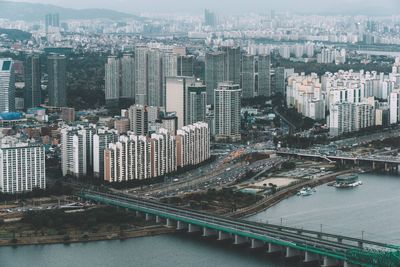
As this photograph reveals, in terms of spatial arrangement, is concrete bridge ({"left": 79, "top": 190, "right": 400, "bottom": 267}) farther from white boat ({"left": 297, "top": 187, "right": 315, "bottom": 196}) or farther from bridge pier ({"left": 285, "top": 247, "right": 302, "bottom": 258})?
white boat ({"left": 297, "top": 187, "right": 315, "bottom": 196})

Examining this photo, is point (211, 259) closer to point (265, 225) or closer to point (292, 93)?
point (265, 225)

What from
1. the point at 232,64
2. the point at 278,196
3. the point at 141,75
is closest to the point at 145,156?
the point at 278,196

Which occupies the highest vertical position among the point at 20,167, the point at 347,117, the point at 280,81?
the point at 280,81

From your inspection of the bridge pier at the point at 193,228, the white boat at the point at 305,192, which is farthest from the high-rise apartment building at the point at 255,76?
the bridge pier at the point at 193,228

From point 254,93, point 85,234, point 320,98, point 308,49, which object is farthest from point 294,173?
point 308,49

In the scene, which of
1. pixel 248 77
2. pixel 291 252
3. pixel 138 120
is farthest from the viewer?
pixel 248 77

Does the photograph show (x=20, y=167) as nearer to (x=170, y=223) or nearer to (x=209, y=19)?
(x=170, y=223)
